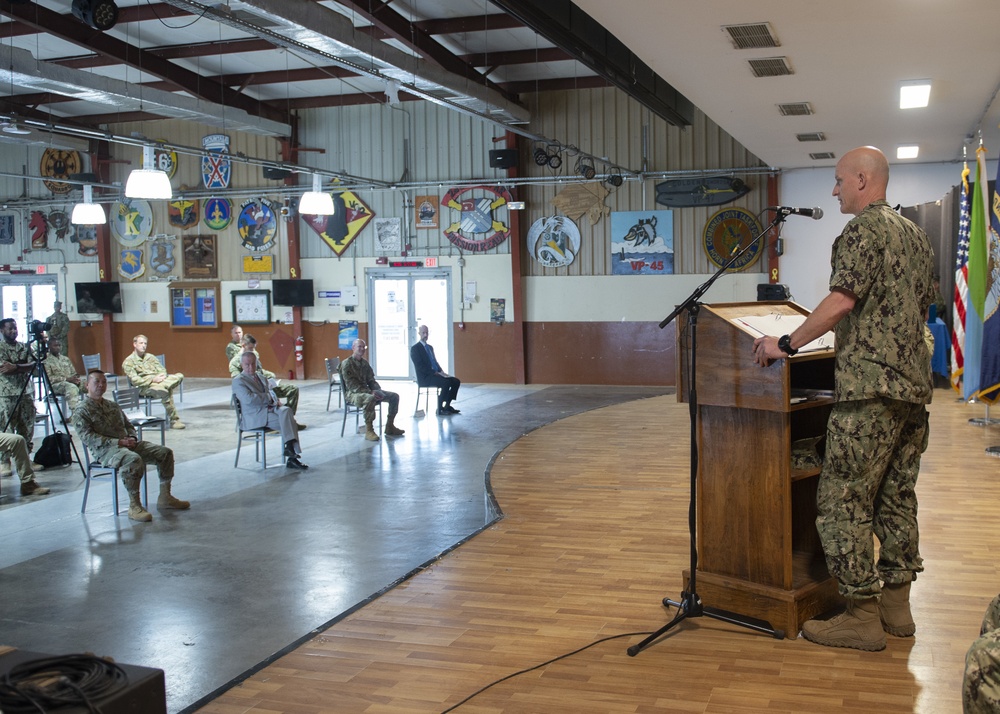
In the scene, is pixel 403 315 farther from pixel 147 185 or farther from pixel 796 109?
pixel 796 109

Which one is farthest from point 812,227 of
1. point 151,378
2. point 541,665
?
point 541,665

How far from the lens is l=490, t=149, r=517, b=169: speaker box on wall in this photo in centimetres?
1452

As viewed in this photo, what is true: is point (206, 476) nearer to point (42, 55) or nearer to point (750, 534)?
point (750, 534)

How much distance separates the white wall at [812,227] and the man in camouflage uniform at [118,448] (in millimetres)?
9758

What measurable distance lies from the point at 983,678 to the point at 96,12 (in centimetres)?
826

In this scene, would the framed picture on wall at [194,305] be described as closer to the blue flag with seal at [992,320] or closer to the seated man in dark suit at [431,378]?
the seated man in dark suit at [431,378]

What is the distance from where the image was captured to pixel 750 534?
358 cm

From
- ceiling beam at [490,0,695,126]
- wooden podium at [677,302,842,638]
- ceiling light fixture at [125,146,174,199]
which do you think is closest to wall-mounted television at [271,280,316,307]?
ceiling beam at [490,0,695,126]

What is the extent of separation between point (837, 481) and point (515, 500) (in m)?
3.16

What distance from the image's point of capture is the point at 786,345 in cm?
325

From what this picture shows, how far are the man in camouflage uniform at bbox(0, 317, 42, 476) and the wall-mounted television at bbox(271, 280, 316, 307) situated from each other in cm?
768

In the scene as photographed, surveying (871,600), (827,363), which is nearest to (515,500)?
(827,363)

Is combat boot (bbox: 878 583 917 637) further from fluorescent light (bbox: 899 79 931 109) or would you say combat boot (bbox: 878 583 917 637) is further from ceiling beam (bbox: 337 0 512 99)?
ceiling beam (bbox: 337 0 512 99)

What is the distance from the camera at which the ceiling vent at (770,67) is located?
23.5 feet
